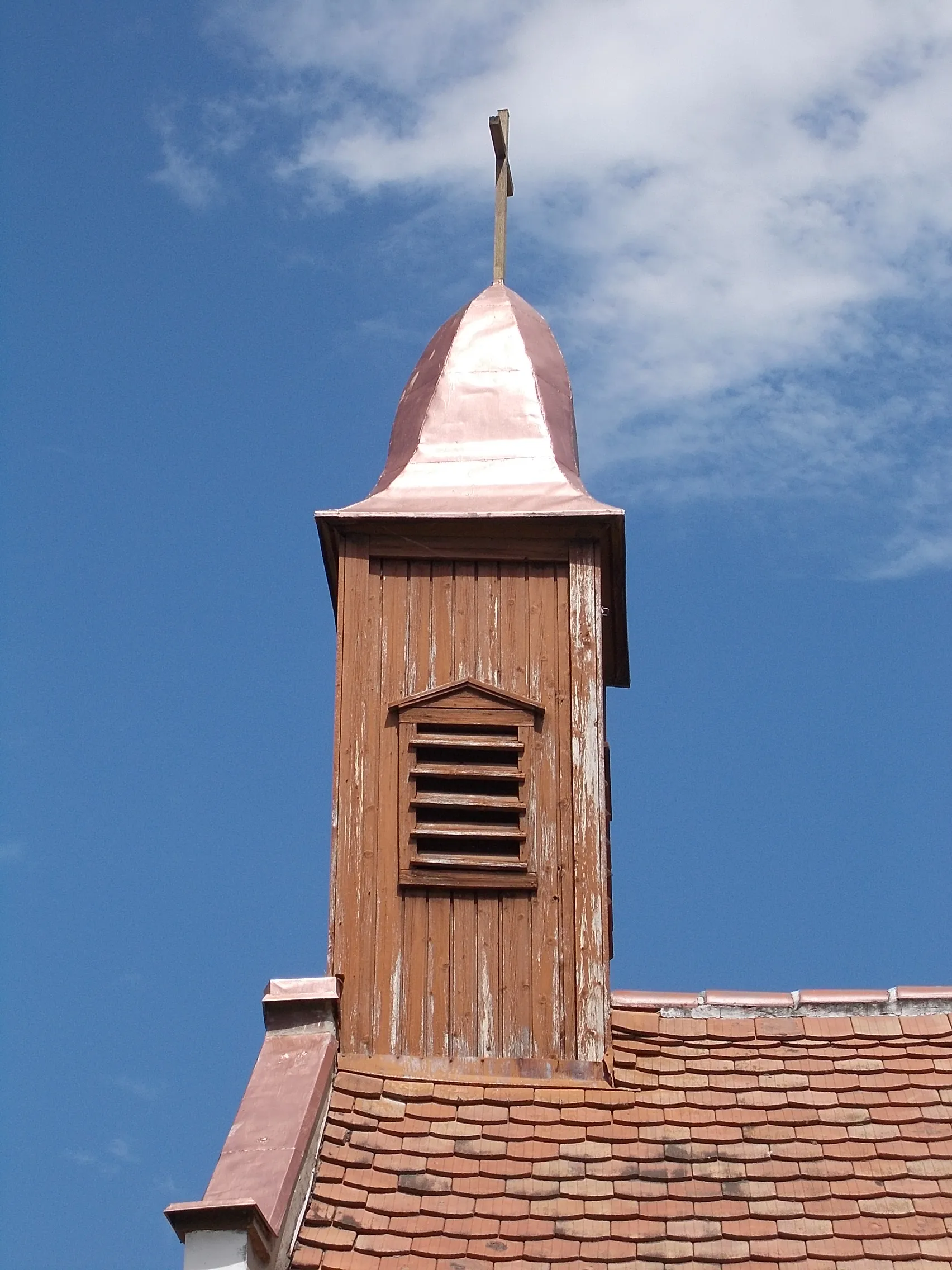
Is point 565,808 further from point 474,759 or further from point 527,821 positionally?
point 474,759

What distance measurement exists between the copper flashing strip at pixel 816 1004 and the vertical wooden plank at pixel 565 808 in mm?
582

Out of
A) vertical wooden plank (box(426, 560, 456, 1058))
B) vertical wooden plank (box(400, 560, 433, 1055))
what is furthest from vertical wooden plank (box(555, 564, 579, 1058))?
vertical wooden plank (box(400, 560, 433, 1055))

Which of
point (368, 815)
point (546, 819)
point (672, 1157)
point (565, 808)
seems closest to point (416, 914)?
point (368, 815)

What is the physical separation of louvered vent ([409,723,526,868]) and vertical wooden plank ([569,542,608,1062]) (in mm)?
328

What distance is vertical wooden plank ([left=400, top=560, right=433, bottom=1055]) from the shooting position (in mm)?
9867

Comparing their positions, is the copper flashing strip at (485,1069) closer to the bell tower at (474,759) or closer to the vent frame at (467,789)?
the bell tower at (474,759)

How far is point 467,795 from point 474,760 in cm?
20

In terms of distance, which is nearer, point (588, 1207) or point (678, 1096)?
point (588, 1207)

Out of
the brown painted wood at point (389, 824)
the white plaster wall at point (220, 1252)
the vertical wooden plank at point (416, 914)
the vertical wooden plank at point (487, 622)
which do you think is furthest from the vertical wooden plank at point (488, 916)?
the white plaster wall at point (220, 1252)

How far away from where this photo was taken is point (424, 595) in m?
10.9

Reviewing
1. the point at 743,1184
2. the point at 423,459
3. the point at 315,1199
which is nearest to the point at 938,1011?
the point at 743,1184

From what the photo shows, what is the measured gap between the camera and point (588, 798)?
410 inches

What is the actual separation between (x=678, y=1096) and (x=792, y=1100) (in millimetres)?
555

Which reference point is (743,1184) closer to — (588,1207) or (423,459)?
(588,1207)
